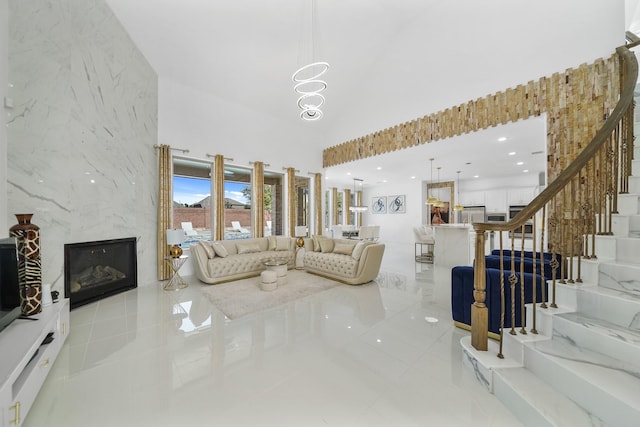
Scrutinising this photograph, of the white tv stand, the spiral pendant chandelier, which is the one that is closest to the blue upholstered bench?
the spiral pendant chandelier

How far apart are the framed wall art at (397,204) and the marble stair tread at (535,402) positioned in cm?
1055

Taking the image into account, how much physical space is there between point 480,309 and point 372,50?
20.3 ft

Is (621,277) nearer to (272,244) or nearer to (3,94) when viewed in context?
(272,244)

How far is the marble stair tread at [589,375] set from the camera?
4.25 feet

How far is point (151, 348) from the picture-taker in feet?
8.11

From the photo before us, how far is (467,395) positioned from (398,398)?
1.76 feet

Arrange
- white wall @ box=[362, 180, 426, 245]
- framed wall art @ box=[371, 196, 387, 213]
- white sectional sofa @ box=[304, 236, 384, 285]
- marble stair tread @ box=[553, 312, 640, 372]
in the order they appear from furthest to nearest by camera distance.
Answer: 1. framed wall art @ box=[371, 196, 387, 213]
2. white wall @ box=[362, 180, 426, 245]
3. white sectional sofa @ box=[304, 236, 384, 285]
4. marble stair tread @ box=[553, 312, 640, 372]

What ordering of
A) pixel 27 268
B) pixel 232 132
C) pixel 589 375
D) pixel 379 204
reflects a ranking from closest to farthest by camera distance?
pixel 589 375, pixel 27 268, pixel 232 132, pixel 379 204

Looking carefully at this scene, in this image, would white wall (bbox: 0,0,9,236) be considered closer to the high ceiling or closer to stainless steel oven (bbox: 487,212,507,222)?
the high ceiling

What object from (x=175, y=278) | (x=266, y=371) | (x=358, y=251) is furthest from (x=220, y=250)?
(x=266, y=371)

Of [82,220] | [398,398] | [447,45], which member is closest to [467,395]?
[398,398]

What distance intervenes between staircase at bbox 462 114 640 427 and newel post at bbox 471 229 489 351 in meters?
0.10

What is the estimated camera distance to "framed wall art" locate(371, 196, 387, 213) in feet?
41.9

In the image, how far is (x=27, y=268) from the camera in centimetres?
223
